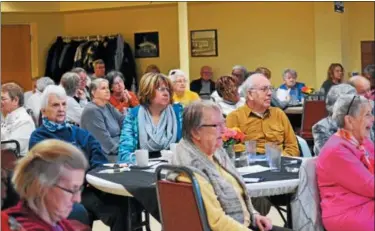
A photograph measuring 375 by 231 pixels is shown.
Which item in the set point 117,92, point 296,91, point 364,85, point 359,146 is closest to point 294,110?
point 296,91

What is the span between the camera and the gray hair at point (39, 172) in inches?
57.3

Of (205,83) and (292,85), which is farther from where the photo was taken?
(205,83)

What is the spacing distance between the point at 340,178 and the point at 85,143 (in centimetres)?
136

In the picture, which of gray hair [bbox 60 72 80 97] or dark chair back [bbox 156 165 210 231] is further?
gray hair [bbox 60 72 80 97]

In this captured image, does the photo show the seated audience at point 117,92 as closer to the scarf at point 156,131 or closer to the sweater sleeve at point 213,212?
the scarf at point 156,131

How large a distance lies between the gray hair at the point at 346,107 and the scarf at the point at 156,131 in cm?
144

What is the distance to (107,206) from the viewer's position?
2.94m

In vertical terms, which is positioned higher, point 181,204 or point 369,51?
point 369,51

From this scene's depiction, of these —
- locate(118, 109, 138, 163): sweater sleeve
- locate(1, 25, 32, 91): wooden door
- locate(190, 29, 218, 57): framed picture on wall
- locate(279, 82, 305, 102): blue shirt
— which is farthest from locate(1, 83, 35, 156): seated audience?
locate(1, 25, 32, 91): wooden door

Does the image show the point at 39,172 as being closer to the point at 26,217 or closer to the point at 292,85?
the point at 26,217

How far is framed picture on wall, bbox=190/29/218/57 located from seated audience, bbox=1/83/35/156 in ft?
15.6

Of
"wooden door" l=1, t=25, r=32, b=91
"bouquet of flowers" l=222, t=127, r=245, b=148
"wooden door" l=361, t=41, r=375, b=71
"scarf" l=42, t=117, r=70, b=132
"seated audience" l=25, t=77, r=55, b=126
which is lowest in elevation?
"bouquet of flowers" l=222, t=127, r=245, b=148

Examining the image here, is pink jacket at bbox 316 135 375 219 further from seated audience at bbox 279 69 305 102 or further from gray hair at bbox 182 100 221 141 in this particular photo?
seated audience at bbox 279 69 305 102

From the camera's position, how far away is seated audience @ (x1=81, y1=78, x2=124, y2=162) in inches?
159
